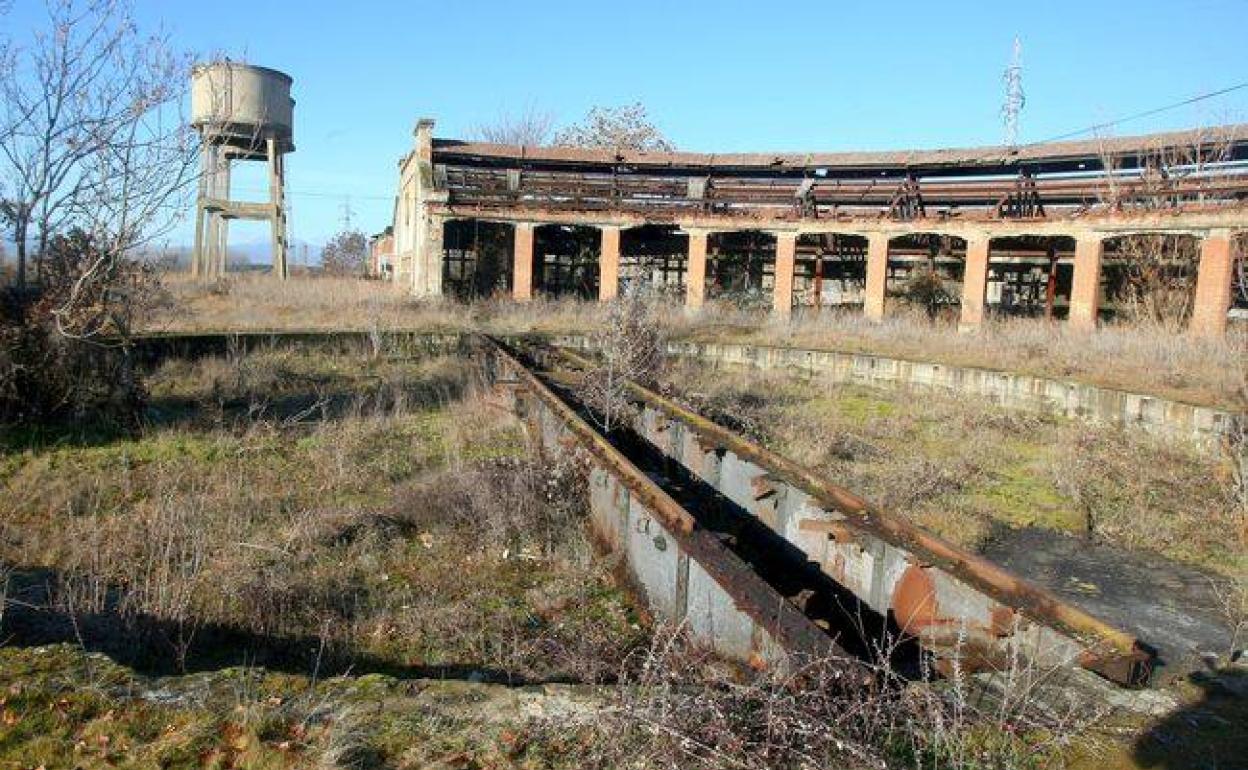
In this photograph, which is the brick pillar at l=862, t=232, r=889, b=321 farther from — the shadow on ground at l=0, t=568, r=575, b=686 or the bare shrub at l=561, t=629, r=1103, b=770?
the bare shrub at l=561, t=629, r=1103, b=770

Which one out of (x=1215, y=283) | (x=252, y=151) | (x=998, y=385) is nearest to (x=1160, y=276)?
(x=1215, y=283)

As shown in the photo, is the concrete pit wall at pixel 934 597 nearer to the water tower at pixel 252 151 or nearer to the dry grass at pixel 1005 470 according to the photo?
the dry grass at pixel 1005 470

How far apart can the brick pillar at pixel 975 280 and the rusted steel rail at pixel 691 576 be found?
20.0 metres

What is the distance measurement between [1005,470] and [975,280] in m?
17.0

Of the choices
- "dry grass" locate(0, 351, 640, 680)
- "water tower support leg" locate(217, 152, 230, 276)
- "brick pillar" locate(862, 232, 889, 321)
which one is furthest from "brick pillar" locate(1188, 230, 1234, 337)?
"water tower support leg" locate(217, 152, 230, 276)

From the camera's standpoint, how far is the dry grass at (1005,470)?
22.2ft

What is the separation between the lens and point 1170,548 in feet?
21.0

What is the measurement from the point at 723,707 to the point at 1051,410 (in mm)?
11349

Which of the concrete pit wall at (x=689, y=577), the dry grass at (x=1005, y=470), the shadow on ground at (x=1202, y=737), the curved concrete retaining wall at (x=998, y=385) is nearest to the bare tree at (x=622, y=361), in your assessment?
the dry grass at (x=1005, y=470)

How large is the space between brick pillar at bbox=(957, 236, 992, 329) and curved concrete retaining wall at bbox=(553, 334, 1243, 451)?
931 centimetres

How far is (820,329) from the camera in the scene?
839 inches

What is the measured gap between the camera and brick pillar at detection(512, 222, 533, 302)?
27719 millimetres

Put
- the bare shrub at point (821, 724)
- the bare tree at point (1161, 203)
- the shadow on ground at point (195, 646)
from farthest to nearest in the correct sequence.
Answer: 1. the bare tree at point (1161, 203)
2. the shadow on ground at point (195, 646)
3. the bare shrub at point (821, 724)

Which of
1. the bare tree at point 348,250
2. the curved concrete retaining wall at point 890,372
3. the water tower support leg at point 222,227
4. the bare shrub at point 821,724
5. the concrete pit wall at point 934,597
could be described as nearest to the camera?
the bare shrub at point 821,724
